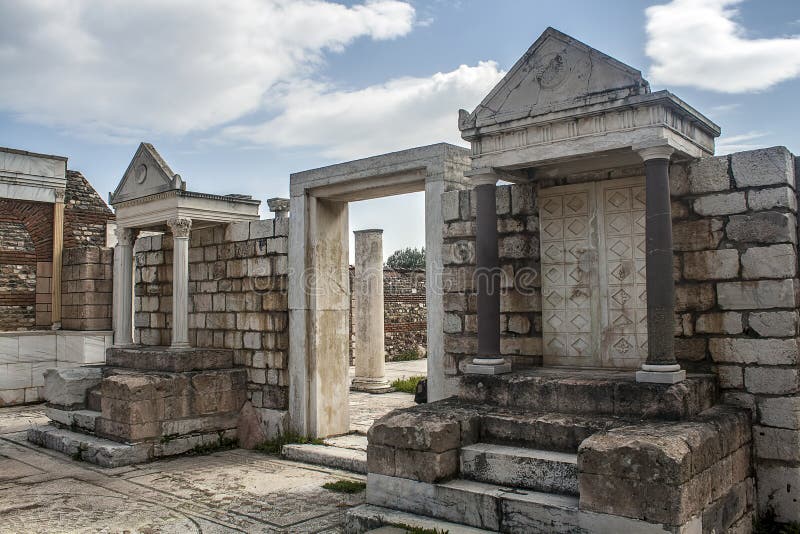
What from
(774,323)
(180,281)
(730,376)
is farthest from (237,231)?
(774,323)

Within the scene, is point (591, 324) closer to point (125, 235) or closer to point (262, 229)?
point (262, 229)

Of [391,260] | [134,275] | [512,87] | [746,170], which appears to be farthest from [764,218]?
[391,260]

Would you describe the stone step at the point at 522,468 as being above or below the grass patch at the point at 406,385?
above

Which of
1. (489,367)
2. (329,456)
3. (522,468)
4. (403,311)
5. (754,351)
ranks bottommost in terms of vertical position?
(329,456)

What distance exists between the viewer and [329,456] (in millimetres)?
8047

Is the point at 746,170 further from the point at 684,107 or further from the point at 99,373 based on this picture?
the point at 99,373

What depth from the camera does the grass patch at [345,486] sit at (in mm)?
6928

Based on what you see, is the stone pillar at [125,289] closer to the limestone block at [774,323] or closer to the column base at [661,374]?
the column base at [661,374]

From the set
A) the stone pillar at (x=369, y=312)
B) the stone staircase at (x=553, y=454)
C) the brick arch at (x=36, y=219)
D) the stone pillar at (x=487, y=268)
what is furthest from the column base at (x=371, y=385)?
the stone staircase at (x=553, y=454)

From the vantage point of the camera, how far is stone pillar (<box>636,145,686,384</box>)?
5371 millimetres

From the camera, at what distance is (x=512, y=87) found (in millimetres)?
6207

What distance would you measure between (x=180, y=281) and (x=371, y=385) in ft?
18.5

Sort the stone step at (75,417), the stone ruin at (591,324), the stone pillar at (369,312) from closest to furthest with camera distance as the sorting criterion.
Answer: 1. the stone ruin at (591,324)
2. the stone step at (75,417)
3. the stone pillar at (369,312)

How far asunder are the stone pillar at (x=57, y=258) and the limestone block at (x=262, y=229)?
666 cm
